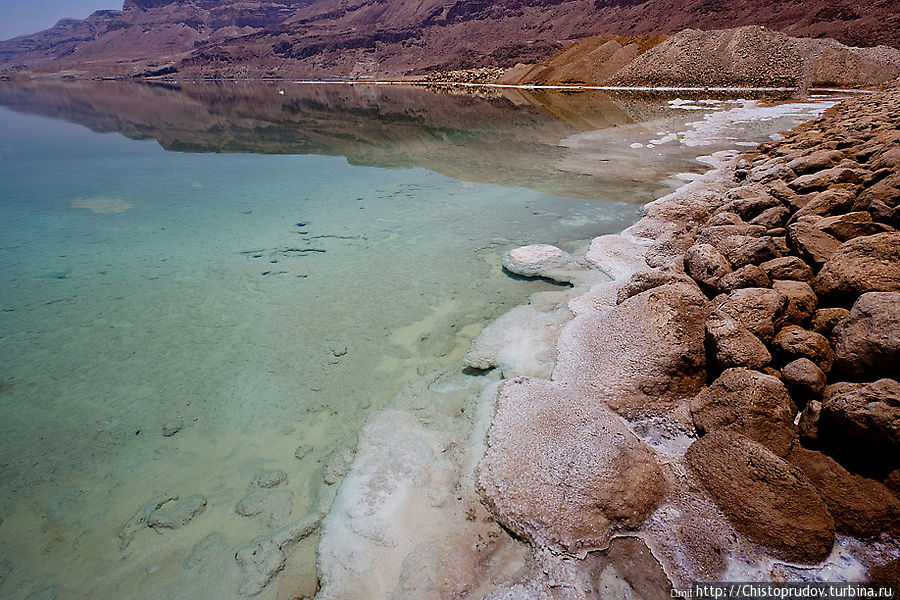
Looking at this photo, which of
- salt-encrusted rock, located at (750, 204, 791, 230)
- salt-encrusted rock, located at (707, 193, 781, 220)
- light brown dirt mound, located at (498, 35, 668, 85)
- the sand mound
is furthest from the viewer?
light brown dirt mound, located at (498, 35, 668, 85)

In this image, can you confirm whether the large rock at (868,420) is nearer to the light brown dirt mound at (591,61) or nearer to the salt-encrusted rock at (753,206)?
the salt-encrusted rock at (753,206)

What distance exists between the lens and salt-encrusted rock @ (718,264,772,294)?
12.7ft

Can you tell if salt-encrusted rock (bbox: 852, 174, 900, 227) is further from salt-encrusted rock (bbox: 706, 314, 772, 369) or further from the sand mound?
the sand mound

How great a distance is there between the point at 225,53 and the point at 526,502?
140283 millimetres

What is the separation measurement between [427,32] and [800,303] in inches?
4823

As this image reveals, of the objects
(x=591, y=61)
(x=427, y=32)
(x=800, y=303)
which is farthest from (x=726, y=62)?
(x=427, y=32)

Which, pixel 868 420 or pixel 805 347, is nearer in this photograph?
pixel 868 420

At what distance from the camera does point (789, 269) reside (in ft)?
12.8

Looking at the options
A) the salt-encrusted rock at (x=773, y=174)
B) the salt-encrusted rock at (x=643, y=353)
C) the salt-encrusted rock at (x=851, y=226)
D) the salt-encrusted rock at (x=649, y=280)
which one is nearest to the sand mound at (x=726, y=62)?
the salt-encrusted rock at (x=773, y=174)

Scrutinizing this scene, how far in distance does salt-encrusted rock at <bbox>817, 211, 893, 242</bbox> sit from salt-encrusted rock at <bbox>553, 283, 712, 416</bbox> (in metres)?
1.45

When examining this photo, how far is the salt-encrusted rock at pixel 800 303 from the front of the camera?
3.44 m

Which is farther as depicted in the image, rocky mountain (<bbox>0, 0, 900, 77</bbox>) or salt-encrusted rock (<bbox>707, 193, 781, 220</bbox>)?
rocky mountain (<bbox>0, 0, 900, 77</bbox>)

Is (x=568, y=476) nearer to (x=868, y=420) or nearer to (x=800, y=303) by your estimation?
(x=868, y=420)

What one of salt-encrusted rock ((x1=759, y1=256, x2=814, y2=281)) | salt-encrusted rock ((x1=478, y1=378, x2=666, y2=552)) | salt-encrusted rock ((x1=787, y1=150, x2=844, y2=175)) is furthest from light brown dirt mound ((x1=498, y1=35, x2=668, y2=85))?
salt-encrusted rock ((x1=478, y1=378, x2=666, y2=552))
